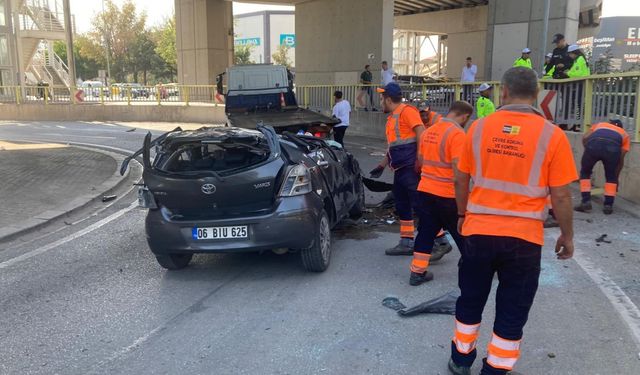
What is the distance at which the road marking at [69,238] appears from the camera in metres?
5.77

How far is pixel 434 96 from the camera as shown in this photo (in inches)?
615

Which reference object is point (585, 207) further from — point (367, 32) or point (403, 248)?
point (367, 32)

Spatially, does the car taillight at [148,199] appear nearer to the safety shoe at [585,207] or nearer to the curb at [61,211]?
the curb at [61,211]

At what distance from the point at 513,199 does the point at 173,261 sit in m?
3.53

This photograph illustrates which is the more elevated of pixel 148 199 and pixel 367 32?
pixel 367 32

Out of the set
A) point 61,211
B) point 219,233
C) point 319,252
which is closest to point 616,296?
point 319,252

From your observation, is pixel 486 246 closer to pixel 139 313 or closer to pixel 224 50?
pixel 139 313

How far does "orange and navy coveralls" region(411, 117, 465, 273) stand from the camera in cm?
450

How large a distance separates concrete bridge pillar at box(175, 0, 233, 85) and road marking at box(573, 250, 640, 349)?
26.3m

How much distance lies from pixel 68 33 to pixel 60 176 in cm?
1812

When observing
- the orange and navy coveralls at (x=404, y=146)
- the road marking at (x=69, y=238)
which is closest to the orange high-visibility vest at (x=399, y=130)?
the orange and navy coveralls at (x=404, y=146)

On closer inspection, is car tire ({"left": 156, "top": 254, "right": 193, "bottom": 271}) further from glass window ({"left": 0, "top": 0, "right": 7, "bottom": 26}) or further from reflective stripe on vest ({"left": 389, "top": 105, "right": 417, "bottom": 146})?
glass window ({"left": 0, "top": 0, "right": 7, "bottom": 26})

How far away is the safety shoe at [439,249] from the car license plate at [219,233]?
6.41 feet

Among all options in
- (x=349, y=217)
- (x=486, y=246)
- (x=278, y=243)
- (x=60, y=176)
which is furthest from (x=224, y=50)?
(x=486, y=246)
